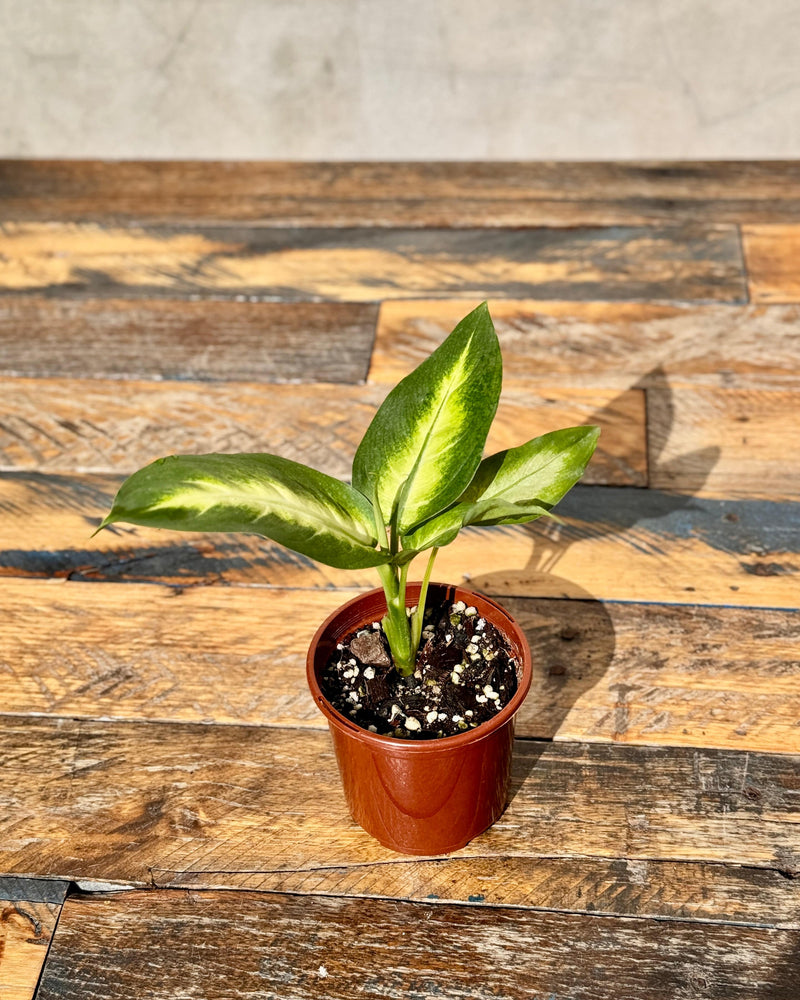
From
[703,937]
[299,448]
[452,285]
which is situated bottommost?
[703,937]

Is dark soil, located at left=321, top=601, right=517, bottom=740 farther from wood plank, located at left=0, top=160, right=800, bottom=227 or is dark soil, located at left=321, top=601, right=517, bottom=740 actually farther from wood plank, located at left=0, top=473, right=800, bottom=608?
wood plank, located at left=0, top=160, right=800, bottom=227

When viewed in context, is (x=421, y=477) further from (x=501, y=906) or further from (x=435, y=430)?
(x=501, y=906)

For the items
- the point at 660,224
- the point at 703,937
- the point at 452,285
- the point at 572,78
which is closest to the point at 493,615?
the point at 703,937

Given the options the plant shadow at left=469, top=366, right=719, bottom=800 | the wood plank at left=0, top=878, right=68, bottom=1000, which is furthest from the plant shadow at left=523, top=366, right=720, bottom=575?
the wood plank at left=0, top=878, right=68, bottom=1000

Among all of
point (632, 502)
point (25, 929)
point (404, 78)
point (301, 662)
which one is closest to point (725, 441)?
point (632, 502)

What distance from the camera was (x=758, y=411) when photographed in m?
1.68

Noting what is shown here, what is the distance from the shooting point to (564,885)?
107cm

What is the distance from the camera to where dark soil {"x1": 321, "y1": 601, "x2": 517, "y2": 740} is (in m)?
1.04

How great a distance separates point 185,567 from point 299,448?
0.91ft

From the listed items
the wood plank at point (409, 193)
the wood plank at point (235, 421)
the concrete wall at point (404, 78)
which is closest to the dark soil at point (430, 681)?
the wood plank at point (235, 421)

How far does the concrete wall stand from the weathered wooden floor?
0.17m

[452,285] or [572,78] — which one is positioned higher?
[572,78]

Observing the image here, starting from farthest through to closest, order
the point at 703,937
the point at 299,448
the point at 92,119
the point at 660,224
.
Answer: the point at 92,119 → the point at 660,224 → the point at 299,448 → the point at 703,937

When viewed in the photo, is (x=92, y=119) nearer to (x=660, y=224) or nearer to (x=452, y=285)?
(x=452, y=285)
